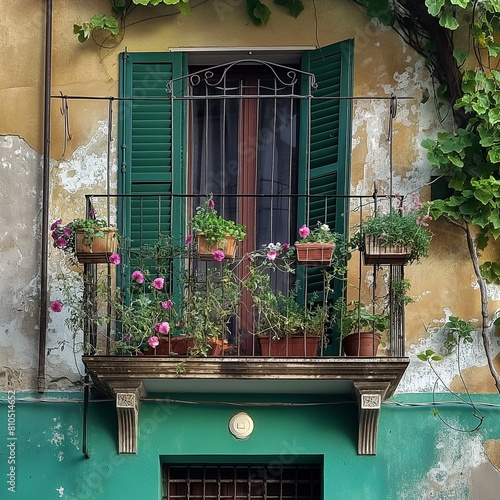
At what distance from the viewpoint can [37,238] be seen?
388 inches

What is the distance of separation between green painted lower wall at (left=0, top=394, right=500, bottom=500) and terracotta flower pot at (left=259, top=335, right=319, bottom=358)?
0.40 m

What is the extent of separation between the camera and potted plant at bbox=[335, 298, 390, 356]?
30.0ft

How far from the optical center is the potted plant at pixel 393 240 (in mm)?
9016

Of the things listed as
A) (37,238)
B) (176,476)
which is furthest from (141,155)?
(176,476)

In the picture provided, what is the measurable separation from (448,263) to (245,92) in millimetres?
1943

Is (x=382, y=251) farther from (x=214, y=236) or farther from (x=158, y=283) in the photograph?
(x=158, y=283)

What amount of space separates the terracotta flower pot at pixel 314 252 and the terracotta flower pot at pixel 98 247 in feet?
3.84

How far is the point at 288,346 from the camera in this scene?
30.2 feet

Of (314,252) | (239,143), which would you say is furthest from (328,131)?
(314,252)

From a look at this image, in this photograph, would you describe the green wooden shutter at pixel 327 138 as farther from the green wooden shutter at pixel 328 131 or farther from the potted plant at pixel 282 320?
the potted plant at pixel 282 320

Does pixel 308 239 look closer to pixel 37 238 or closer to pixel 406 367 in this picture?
pixel 406 367

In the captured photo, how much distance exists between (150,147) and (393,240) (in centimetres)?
201

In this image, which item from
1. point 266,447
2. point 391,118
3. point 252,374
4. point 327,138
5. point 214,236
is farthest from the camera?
point 327,138

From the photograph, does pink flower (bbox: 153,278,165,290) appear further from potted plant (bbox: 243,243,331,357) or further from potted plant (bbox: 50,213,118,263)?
Answer: potted plant (bbox: 243,243,331,357)
